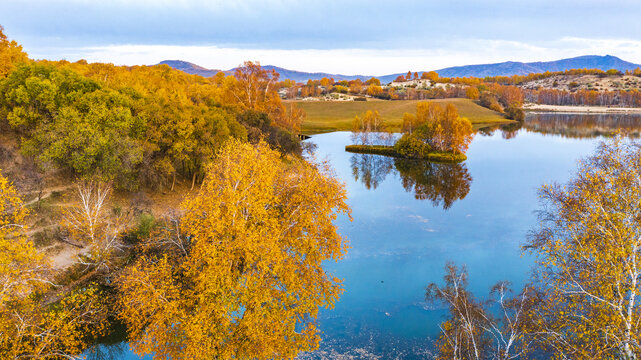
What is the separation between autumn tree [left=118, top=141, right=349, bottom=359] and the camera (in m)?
16.4

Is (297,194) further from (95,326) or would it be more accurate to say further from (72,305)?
(72,305)

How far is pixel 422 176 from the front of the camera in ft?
192

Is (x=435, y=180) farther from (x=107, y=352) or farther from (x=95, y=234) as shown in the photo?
(x=107, y=352)

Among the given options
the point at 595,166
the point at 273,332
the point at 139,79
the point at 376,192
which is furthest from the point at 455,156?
the point at 273,332

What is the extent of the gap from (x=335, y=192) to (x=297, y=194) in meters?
2.19

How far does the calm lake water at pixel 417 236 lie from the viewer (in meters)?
22.4

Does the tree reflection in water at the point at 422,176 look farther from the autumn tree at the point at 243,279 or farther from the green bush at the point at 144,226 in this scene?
the green bush at the point at 144,226

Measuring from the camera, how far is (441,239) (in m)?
34.7

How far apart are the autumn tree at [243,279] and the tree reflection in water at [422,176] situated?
1099 inches

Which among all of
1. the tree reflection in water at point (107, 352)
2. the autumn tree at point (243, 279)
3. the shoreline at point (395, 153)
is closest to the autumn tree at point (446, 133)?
the shoreline at point (395, 153)

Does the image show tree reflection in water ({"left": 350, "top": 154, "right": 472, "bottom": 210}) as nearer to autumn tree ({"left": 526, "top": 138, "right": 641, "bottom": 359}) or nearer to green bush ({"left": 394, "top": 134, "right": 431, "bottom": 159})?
green bush ({"left": 394, "top": 134, "right": 431, "bottom": 159})

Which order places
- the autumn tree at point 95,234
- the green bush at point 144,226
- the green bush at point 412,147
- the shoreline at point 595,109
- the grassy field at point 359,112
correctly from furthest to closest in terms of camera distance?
the shoreline at point 595,109, the grassy field at point 359,112, the green bush at point 412,147, the green bush at point 144,226, the autumn tree at point 95,234

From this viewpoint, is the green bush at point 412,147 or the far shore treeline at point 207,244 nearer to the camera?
the far shore treeline at point 207,244

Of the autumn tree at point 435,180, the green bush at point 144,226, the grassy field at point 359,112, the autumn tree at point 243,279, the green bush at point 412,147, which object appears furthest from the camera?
the grassy field at point 359,112
